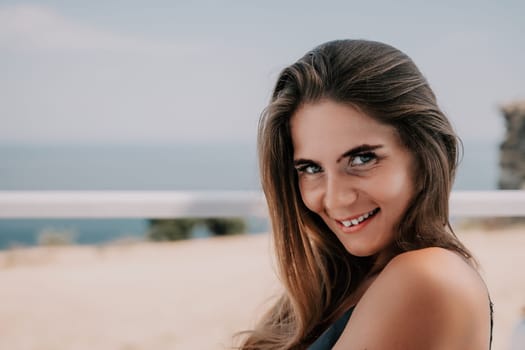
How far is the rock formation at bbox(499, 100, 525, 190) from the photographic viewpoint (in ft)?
29.5

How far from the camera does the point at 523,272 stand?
16.5ft

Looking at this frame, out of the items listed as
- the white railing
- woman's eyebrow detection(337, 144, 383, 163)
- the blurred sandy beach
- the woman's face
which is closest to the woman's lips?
the woman's face

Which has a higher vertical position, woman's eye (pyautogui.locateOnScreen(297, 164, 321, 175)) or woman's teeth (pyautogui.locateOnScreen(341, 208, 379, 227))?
woman's eye (pyautogui.locateOnScreen(297, 164, 321, 175))

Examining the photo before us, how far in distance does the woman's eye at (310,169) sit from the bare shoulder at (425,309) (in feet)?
0.72

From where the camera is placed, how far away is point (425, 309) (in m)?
0.80

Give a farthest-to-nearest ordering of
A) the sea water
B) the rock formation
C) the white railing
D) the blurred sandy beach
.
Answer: the sea water
the rock formation
the blurred sandy beach
the white railing

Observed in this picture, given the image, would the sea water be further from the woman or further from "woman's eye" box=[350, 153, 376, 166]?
"woman's eye" box=[350, 153, 376, 166]

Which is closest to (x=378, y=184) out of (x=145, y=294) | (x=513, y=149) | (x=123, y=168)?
(x=145, y=294)

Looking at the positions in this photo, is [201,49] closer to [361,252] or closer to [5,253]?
[5,253]

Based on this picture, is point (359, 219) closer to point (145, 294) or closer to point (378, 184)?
point (378, 184)

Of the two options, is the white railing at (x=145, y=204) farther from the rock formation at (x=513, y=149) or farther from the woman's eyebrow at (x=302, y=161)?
the rock formation at (x=513, y=149)

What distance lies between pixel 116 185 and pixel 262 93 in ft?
89.8

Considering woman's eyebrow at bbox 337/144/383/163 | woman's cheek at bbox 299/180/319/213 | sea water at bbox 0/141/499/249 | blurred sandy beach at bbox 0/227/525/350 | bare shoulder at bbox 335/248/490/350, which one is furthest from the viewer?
sea water at bbox 0/141/499/249

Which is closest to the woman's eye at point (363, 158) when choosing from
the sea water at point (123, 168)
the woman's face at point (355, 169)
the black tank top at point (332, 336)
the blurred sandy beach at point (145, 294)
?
the woman's face at point (355, 169)
